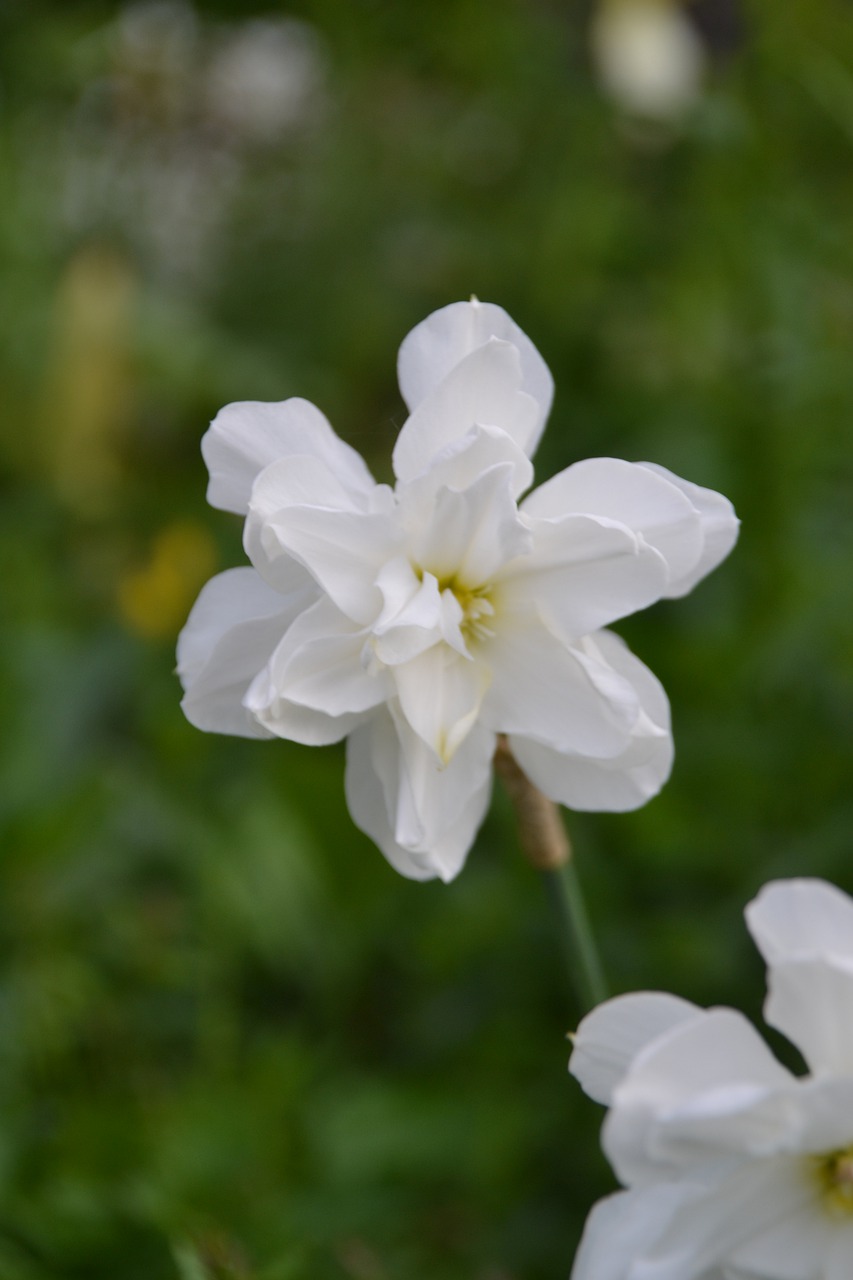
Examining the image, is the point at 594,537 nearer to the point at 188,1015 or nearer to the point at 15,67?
the point at 188,1015

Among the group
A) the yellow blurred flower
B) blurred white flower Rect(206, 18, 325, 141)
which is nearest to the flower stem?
the yellow blurred flower

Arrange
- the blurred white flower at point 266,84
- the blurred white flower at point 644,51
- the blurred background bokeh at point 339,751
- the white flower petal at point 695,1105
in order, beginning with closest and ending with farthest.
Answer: the white flower petal at point 695,1105
the blurred background bokeh at point 339,751
the blurred white flower at point 644,51
the blurred white flower at point 266,84

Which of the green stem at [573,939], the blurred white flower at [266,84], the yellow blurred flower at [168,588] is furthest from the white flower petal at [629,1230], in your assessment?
the blurred white flower at [266,84]

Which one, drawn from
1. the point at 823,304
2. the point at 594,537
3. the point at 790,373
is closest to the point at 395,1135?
the point at 594,537

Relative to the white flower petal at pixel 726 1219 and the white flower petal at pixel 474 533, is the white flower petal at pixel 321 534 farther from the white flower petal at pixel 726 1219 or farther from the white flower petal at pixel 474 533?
the white flower petal at pixel 726 1219

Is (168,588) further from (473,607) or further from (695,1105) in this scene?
(695,1105)

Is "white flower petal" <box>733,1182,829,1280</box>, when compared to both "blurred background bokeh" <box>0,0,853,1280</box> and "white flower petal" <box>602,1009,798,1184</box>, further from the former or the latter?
"blurred background bokeh" <box>0,0,853,1280</box>
